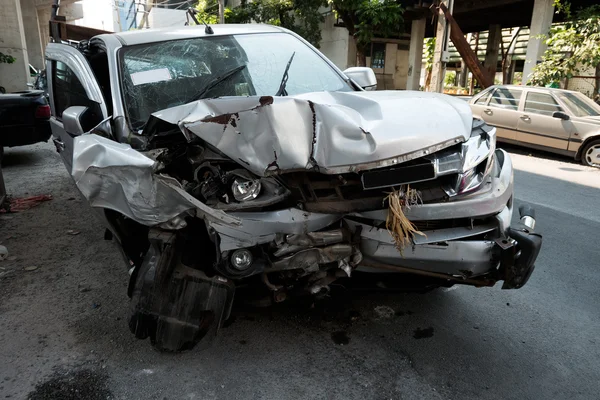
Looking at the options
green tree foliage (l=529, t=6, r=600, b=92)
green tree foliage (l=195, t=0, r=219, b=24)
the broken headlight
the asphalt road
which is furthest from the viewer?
green tree foliage (l=195, t=0, r=219, b=24)

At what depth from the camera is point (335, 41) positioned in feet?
62.1

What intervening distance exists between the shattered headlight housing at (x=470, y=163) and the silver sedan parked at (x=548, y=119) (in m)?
7.58

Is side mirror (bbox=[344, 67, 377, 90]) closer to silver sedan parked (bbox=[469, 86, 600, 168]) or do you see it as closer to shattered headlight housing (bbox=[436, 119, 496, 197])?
shattered headlight housing (bbox=[436, 119, 496, 197])

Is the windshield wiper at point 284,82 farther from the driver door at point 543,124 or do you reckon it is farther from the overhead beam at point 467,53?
the overhead beam at point 467,53

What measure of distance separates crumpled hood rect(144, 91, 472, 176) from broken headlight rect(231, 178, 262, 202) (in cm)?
12

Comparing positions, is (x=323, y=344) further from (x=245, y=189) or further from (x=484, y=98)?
(x=484, y=98)

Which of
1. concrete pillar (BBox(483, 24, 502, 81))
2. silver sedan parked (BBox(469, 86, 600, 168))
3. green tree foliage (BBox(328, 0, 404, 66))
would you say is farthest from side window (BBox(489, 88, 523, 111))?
concrete pillar (BBox(483, 24, 502, 81))

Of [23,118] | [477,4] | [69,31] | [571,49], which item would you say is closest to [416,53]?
[477,4]

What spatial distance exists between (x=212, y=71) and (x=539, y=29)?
499 inches

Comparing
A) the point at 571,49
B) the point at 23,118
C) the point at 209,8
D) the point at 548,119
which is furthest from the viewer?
the point at 209,8

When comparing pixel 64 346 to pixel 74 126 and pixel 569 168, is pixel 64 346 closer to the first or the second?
pixel 74 126

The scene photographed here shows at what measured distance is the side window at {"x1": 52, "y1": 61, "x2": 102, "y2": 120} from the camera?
11.9 ft

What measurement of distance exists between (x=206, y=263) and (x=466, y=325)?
1.86 m

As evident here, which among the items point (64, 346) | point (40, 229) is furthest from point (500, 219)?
point (40, 229)
